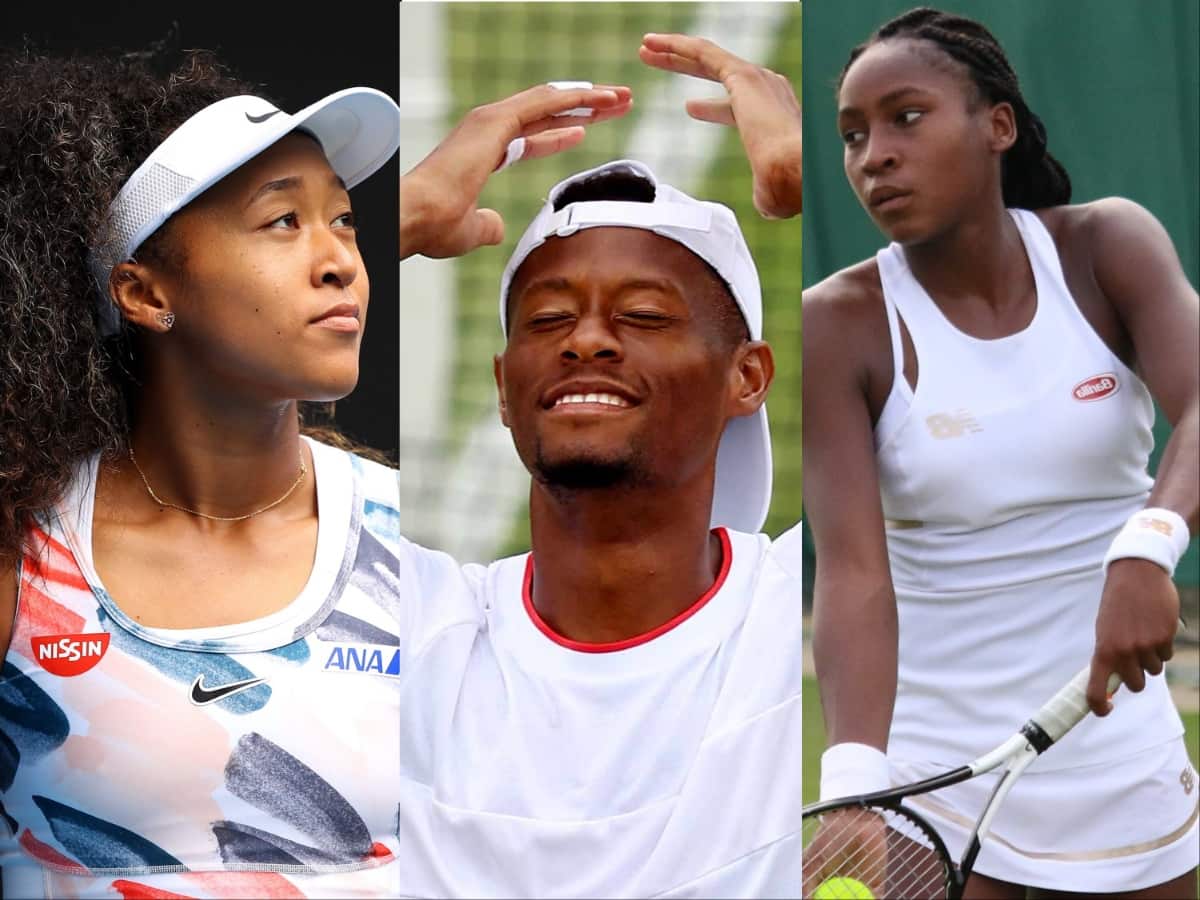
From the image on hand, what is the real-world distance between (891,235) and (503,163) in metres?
0.73

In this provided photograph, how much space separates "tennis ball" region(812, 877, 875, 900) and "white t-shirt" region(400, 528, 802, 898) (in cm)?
8

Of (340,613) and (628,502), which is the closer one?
(628,502)

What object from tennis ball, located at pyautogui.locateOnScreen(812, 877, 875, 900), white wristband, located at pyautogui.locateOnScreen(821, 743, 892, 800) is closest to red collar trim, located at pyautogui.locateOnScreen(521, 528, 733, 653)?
white wristband, located at pyautogui.locateOnScreen(821, 743, 892, 800)

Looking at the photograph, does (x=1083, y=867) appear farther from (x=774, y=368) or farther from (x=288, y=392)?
(x=288, y=392)

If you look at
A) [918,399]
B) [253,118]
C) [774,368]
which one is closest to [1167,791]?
[918,399]

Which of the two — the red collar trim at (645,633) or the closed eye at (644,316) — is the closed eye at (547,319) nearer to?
the closed eye at (644,316)

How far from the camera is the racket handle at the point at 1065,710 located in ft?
8.75

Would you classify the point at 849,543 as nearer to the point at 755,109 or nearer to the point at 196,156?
the point at 755,109

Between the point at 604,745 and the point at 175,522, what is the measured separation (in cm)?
89

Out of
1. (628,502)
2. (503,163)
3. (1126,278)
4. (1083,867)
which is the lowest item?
(1083,867)

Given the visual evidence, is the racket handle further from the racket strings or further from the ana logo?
the ana logo

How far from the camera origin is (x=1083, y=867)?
2734mm

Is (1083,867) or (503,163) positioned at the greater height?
(503,163)

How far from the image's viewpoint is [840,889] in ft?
8.72
